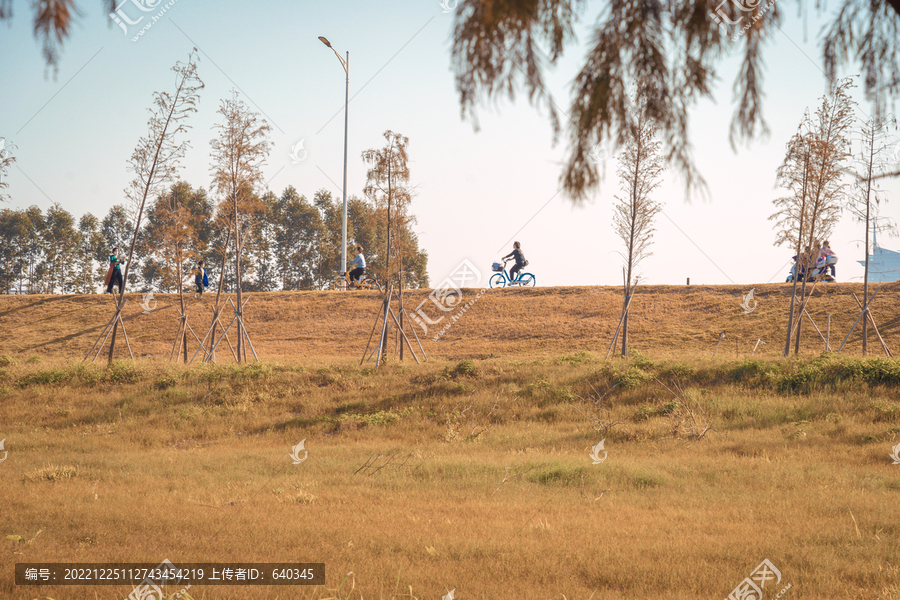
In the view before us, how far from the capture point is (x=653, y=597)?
4.83 meters

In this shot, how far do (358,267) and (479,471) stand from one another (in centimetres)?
2200

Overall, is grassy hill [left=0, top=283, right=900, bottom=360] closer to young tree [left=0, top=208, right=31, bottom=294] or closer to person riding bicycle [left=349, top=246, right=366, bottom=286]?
person riding bicycle [left=349, top=246, right=366, bottom=286]

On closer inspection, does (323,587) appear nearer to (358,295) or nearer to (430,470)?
(430,470)

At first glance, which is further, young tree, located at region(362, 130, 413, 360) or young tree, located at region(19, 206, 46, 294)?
young tree, located at region(19, 206, 46, 294)

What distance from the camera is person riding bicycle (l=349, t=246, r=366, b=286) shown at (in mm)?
29547

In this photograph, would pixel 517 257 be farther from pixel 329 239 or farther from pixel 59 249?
pixel 59 249

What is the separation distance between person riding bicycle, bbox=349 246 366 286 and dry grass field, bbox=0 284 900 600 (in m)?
8.78

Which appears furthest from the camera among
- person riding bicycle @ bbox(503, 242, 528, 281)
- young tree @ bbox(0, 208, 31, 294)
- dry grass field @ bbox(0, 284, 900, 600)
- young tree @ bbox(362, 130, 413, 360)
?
young tree @ bbox(0, 208, 31, 294)

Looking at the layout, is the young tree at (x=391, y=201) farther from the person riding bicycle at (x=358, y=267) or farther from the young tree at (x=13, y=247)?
the young tree at (x=13, y=247)

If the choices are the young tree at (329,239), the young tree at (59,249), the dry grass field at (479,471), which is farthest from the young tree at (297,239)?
the dry grass field at (479,471)

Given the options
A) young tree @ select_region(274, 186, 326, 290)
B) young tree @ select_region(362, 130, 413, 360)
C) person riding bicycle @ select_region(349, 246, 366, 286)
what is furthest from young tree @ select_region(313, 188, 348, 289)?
young tree @ select_region(362, 130, 413, 360)

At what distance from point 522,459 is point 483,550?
160 inches

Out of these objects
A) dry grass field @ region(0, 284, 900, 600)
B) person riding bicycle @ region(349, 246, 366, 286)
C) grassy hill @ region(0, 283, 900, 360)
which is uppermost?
person riding bicycle @ region(349, 246, 366, 286)

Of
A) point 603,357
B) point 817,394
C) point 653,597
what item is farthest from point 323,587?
point 603,357
